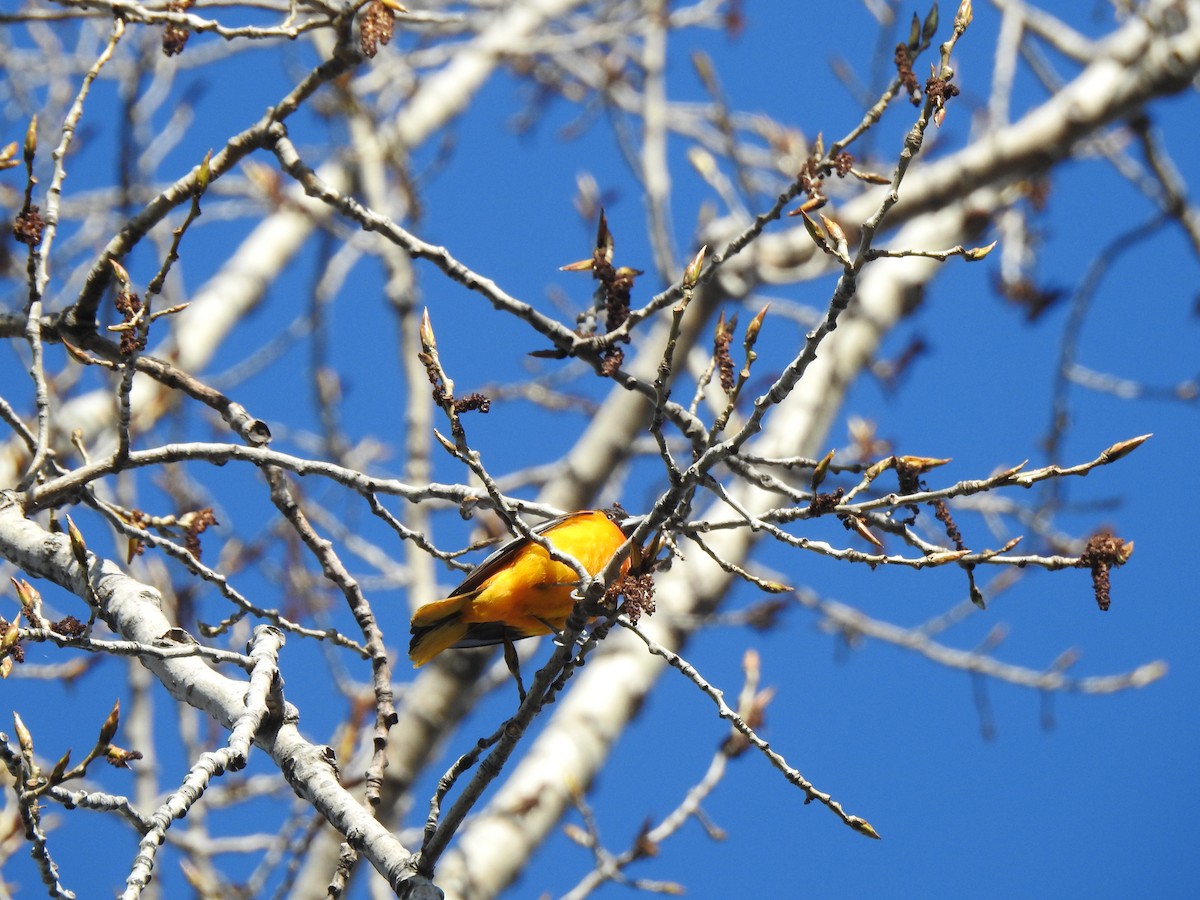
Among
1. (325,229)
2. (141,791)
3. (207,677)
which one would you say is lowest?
(207,677)

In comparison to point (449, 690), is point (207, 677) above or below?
below

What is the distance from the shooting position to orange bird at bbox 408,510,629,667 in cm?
334

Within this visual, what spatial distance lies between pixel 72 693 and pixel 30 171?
2.50 m

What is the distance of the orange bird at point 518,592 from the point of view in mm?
3340

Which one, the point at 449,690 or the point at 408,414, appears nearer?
the point at 449,690

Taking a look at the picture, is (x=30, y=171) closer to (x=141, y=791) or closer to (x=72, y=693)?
(x=72, y=693)

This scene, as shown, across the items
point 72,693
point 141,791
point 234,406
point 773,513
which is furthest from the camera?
point 141,791

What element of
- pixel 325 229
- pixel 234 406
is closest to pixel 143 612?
pixel 234 406

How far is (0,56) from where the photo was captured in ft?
30.6

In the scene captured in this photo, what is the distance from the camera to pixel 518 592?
3.37m

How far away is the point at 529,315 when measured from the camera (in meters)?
2.90

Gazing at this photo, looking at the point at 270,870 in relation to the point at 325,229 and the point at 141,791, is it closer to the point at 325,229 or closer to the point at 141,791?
the point at 141,791

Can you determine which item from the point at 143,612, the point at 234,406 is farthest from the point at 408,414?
the point at 143,612

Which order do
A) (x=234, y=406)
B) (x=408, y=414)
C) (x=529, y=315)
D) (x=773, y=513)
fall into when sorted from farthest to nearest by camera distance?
(x=408, y=414), (x=234, y=406), (x=529, y=315), (x=773, y=513)
